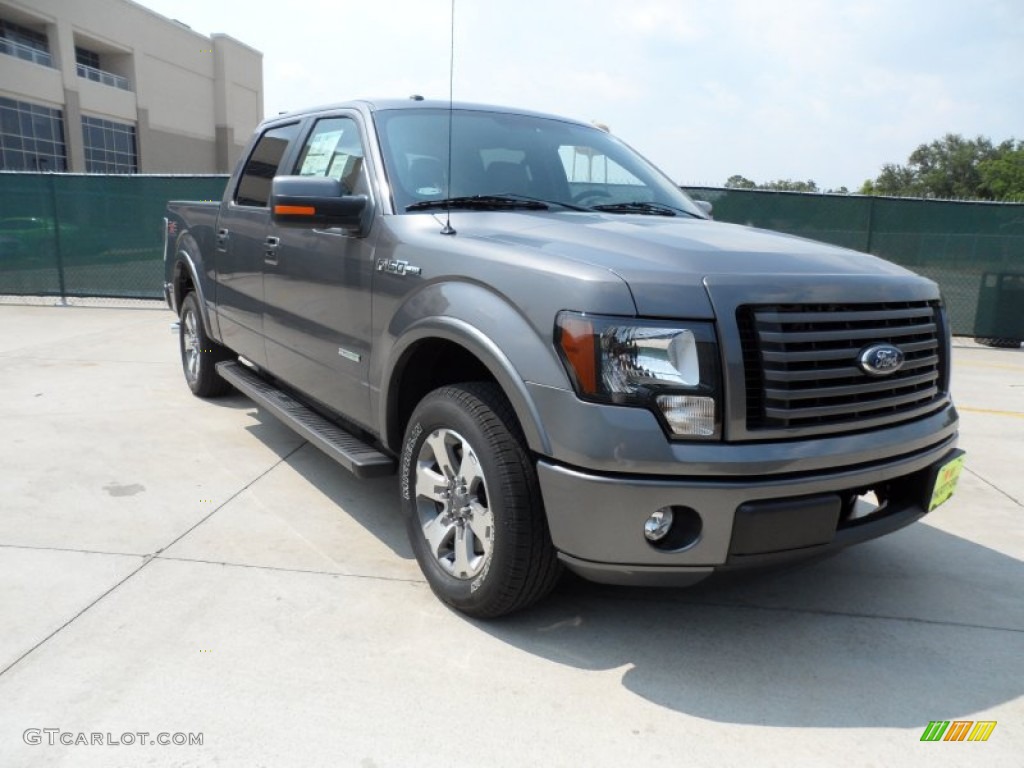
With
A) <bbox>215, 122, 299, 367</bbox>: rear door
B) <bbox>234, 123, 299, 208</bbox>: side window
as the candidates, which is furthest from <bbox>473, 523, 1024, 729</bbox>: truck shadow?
<bbox>234, 123, 299, 208</bbox>: side window

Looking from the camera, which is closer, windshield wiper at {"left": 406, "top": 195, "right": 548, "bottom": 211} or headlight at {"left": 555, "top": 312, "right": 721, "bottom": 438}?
headlight at {"left": 555, "top": 312, "right": 721, "bottom": 438}

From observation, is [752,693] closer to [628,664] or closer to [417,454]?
[628,664]

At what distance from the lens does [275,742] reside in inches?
91.4

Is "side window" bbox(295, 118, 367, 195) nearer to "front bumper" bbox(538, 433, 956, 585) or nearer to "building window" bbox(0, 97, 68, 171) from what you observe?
"front bumper" bbox(538, 433, 956, 585)

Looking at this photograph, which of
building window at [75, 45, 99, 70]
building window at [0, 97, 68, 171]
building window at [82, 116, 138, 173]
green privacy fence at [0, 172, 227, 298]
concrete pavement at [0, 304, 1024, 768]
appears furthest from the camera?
building window at [75, 45, 99, 70]

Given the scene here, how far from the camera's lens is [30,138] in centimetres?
3862

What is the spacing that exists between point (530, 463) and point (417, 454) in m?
0.65

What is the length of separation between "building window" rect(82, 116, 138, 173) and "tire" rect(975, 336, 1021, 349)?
43.8 m

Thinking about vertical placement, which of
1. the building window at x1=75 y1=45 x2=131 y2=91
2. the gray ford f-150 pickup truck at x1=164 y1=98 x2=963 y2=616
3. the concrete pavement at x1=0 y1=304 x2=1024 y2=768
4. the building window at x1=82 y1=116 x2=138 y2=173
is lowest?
the concrete pavement at x1=0 y1=304 x2=1024 y2=768

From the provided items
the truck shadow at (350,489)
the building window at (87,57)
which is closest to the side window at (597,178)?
the truck shadow at (350,489)

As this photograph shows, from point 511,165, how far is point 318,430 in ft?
5.14

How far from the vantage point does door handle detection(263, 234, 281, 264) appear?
433cm

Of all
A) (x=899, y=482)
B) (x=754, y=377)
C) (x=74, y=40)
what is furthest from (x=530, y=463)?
(x=74, y=40)

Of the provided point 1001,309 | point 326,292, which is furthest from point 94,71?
point 326,292
